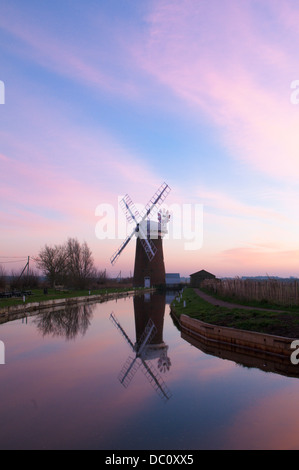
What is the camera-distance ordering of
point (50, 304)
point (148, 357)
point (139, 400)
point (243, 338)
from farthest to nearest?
point (50, 304), point (243, 338), point (148, 357), point (139, 400)

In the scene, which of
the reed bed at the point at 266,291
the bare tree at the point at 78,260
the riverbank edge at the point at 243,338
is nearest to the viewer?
the riverbank edge at the point at 243,338

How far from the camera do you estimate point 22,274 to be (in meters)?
52.2

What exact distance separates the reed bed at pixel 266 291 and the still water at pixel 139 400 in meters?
7.19

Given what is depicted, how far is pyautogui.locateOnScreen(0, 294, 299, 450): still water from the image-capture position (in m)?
6.34

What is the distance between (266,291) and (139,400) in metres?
14.6

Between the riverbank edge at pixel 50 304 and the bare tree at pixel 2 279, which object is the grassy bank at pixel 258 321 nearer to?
the riverbank edge at pixel 50 304

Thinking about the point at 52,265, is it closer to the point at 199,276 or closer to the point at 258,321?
the point at 199,276

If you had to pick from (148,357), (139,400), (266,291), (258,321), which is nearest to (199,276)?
(266,291)

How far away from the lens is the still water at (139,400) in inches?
Result: 250

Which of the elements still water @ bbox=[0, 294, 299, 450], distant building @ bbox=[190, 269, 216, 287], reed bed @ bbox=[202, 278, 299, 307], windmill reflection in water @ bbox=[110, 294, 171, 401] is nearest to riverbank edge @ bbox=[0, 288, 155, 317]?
windmill reflection in water @ bbox=[110, 294, 171, 401]

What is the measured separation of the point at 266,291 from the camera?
21.5 m

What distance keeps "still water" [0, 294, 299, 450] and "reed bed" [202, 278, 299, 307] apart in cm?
719

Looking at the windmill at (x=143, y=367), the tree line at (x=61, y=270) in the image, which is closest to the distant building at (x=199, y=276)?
the tree line at (x=61, y=270)
